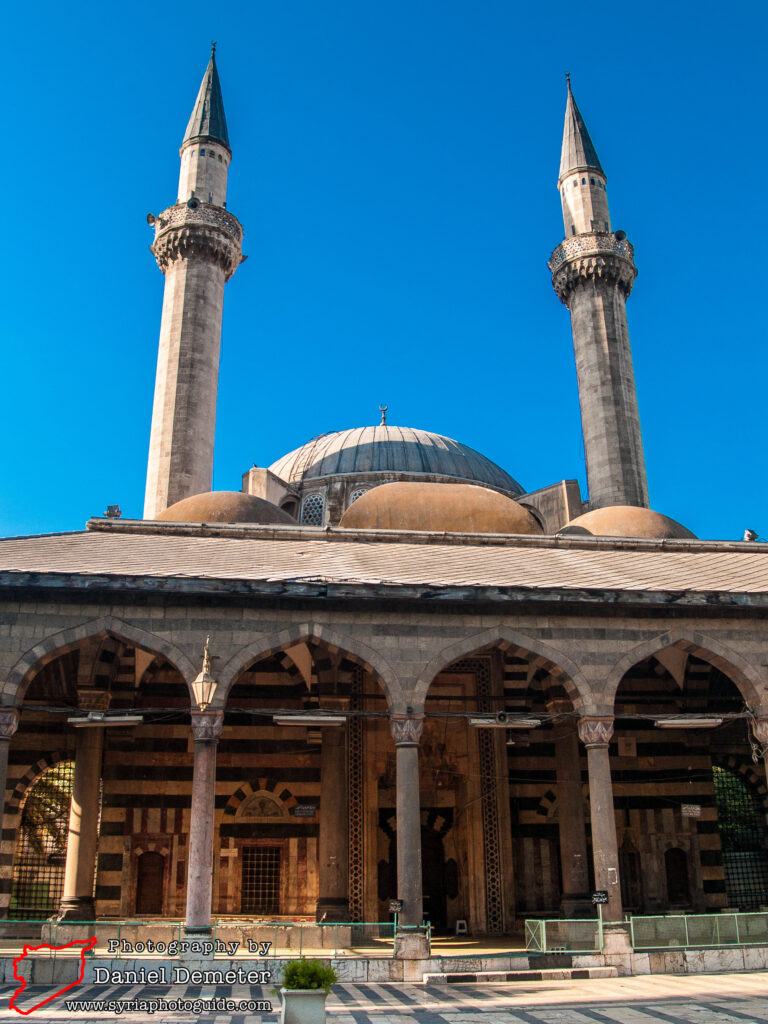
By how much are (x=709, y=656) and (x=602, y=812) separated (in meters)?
3.00

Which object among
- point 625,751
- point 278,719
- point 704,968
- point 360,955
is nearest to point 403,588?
point 278,719

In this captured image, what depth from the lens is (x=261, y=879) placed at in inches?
717

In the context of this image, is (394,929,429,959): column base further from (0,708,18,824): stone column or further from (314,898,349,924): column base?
(0,708,18,824): stone column

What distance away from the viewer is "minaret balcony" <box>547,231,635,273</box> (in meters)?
30.2

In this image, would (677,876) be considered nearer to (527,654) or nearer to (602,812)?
(602,812)

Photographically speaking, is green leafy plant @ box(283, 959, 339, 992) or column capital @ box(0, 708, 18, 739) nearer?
green leafy plant @ box(283, 959, 339, 992)

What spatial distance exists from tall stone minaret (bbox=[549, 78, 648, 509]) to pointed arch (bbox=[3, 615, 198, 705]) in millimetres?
16873


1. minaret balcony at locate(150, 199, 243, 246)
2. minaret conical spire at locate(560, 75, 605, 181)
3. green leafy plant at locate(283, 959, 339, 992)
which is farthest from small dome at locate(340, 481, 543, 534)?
minaret conical spire at locate(560, 75, 605, 181)

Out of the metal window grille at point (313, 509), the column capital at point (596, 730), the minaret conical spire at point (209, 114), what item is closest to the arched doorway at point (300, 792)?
the column capital at point (596, 730)

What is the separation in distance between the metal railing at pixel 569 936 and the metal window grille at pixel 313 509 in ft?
59.2

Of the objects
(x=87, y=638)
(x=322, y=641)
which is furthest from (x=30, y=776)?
(x=322, y=641)

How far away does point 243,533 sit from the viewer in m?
19.1

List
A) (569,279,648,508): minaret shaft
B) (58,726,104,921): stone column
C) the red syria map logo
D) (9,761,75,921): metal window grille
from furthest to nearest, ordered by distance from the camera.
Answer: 1. (569,279,648,508): minaret shaft
2. (9,761,75,921): metal window grille
3. (58,726,104,921): stone column
4. the red syria map logo

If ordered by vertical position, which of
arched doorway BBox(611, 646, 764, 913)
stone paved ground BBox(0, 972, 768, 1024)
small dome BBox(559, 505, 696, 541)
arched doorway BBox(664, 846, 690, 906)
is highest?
small dome BBox(559, 505, 696, 541)
